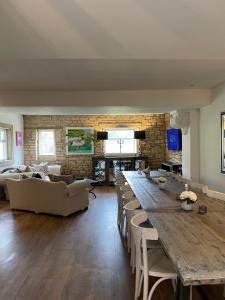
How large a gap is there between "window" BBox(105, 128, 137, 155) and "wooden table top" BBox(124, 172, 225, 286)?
705 centimetres

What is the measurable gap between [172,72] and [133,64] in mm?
825

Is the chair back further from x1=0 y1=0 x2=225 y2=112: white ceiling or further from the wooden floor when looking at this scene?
x1=0 y1=0 x2=225 y2=112: white ceiling

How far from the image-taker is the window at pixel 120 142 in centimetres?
1042

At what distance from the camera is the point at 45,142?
10508 millimetres

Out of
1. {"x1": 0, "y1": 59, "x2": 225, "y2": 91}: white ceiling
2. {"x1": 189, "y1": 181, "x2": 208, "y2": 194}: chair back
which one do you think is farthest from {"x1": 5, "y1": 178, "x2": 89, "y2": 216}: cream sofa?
{"x1": 189, "y1": 181, "x2": 208, "y2": 194}: chair back

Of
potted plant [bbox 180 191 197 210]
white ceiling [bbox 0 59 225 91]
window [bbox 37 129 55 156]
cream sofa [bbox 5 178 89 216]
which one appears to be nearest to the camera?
potted plant [bbox 180 191 197 210]

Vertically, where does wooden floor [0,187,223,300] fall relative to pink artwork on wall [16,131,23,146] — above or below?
below

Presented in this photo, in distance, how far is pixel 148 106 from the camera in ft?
19.5

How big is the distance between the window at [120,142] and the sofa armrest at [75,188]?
14.8 feet

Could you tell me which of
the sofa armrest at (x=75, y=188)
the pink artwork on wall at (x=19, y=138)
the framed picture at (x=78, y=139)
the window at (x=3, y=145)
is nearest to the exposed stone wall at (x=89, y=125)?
the framed picture at (x=78, y=139)

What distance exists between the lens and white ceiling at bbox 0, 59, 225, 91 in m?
3.82

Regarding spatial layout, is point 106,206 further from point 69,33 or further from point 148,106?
point 69,33

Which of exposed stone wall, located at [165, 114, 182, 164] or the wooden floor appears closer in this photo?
the wooden floor

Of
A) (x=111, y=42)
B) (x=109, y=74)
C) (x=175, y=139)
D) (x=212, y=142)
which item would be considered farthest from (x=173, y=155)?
(x=111, y=42)
